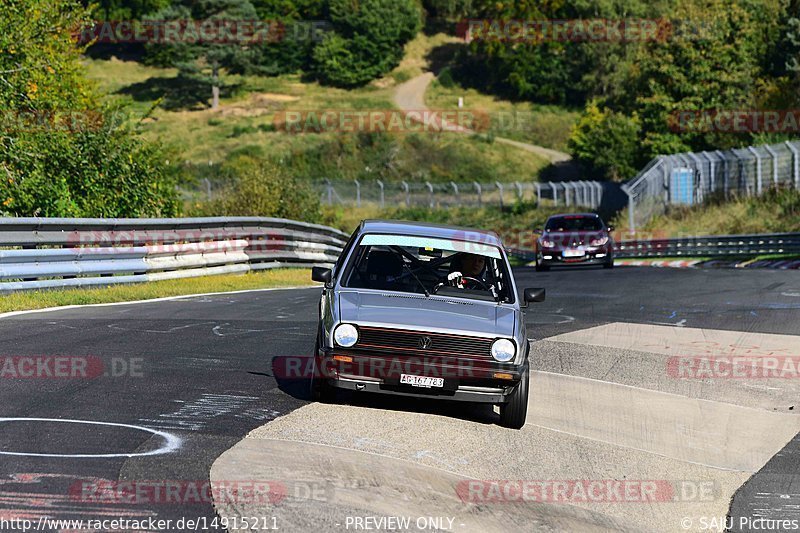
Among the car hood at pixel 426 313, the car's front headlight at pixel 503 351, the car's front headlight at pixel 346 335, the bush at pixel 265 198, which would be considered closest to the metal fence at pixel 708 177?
the bush at pixel 265 198

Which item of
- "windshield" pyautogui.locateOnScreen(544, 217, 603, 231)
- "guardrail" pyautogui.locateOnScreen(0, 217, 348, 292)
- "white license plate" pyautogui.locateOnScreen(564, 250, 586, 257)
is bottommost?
"white license plate" pyautogui.locateOnScreen(564, 250, 586, 257)

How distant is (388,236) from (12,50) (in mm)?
14272

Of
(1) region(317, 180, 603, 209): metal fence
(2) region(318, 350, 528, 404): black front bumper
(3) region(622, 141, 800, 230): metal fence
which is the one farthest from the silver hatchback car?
(1) region(317, 180, 603, 209): metal fence

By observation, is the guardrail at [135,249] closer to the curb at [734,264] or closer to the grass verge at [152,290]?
the grass verge at [152,290]

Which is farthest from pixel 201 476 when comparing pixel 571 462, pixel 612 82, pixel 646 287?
pixel 612 82

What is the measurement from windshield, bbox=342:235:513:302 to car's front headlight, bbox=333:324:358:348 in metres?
0.96

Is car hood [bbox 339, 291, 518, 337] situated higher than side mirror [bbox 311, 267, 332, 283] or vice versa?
side mirror [bbox 311, 267, 332, 283]

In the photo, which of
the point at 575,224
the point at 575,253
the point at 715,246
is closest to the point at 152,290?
the point at 575,253

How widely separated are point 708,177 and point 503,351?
125ft

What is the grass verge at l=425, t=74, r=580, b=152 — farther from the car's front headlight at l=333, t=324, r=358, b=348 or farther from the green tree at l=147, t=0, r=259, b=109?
the car's front headlight at l=333, t=324, r=358, b=348

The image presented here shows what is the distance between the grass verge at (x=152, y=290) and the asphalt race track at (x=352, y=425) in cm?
90

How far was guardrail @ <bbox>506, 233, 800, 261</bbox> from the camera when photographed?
113 ft

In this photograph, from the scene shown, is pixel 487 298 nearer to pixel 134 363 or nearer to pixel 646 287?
pixel 134 363

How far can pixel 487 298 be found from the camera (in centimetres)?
984
